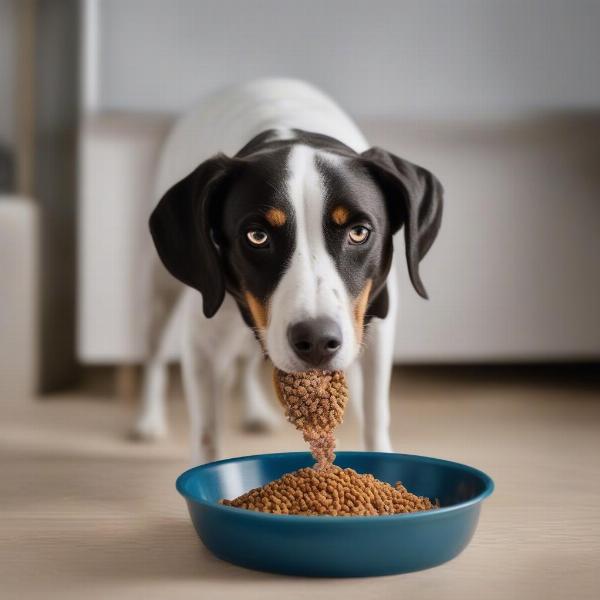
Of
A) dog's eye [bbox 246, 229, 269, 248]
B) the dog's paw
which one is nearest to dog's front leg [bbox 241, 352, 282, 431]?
the dog's paw

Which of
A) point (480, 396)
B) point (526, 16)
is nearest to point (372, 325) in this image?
point (480, 396)

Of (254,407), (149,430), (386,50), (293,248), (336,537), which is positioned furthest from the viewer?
(386,50)

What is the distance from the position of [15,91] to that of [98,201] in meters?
0.80

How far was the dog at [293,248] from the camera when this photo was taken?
1.38 meters

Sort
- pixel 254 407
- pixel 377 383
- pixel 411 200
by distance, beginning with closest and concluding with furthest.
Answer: pixel 411 200 < pixel 377 383 < pixel 254 407

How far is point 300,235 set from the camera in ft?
4.65

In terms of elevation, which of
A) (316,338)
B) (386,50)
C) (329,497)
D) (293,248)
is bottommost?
(329,497)

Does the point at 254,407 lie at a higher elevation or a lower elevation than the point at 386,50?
lower

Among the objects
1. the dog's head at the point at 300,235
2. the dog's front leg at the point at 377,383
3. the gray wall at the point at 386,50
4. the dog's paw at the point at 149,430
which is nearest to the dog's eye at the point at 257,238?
the dog's head at the point at 300,235

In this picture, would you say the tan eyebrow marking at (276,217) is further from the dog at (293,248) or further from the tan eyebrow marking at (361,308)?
the tan eyebrow marking at (361,308)

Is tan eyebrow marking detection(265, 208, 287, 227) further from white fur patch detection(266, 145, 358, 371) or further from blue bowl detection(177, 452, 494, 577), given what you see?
blue bowl detection(177, 452, 494, 577)

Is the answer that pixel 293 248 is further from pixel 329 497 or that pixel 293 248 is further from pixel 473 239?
pixel 473 239

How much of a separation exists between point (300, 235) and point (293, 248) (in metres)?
0.02

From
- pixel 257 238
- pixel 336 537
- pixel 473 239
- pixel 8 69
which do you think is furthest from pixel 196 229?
pixel 8 69
